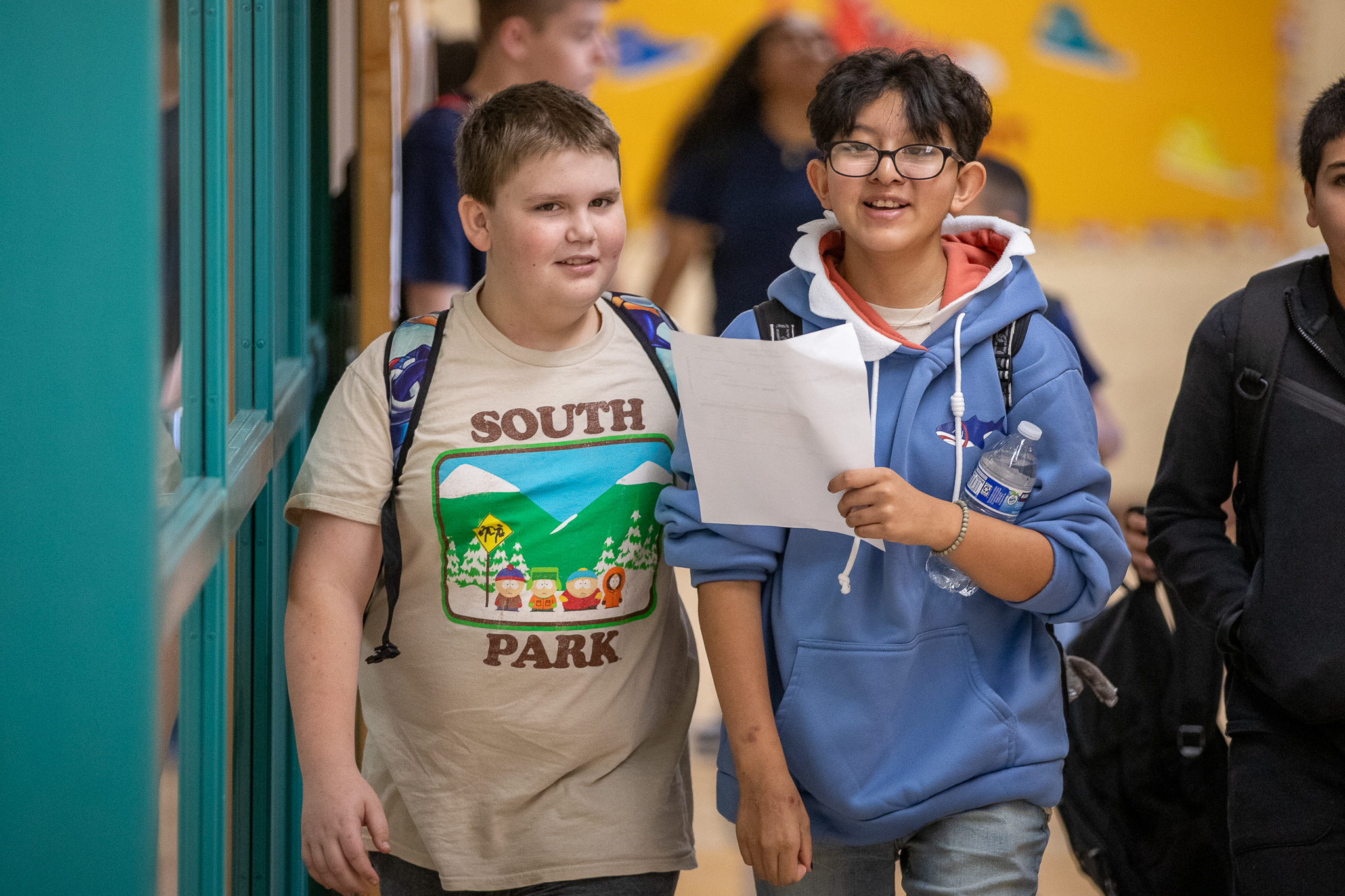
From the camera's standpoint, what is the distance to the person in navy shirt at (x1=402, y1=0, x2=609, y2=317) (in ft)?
8.96

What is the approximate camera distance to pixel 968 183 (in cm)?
167

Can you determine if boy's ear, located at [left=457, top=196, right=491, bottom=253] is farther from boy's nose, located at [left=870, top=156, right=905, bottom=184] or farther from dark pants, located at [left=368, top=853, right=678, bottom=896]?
dark pants, located at [left=368, top=853, right=678, bottom=896]

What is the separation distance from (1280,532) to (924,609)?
0.57 m

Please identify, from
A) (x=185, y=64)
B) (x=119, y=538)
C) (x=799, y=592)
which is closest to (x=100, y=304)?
(x=119, y=538)

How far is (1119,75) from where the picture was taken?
246 inches

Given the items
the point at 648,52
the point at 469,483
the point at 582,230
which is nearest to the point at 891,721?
the point at 469,483

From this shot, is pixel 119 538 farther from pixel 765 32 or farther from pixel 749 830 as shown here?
pixel 765 32

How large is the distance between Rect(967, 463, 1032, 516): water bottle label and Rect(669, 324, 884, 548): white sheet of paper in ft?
0.45

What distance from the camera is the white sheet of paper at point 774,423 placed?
1476 millimetres

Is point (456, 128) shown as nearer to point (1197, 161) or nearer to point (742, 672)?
point (742, 672)

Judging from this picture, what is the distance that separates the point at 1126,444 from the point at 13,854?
5.78 metres

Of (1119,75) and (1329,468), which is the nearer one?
(1329,468)

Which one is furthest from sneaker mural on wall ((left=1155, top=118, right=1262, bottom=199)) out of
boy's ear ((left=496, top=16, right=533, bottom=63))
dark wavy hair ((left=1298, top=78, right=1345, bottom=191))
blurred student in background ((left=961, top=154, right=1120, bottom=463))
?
dark wavy hair ((left=1298, top=78, right=1345, bottom=191))

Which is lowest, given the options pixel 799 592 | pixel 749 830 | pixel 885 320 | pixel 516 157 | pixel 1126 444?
pixel 1126 444
